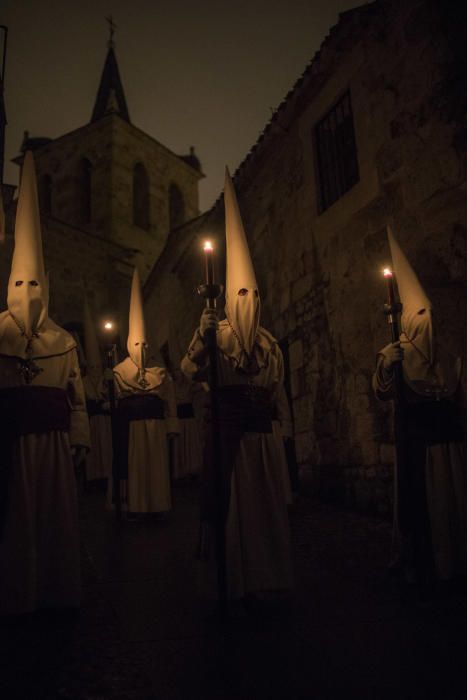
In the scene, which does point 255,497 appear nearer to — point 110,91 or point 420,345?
point 420,345

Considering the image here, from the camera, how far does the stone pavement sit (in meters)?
1.79

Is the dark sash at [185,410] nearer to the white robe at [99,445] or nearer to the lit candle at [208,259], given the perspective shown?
the white robe at [99,445]

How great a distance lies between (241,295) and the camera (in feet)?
10.3

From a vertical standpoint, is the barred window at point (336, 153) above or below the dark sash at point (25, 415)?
above

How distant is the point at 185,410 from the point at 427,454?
19.9 ft

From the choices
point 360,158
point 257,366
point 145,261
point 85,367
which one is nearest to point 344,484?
point 257,366

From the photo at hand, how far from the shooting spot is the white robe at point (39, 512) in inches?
103

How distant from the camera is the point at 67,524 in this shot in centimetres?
277

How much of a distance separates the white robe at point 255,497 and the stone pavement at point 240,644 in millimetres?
183

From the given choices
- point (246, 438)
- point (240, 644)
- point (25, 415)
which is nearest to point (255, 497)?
point (246, 438)

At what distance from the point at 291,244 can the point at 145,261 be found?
15449 mm

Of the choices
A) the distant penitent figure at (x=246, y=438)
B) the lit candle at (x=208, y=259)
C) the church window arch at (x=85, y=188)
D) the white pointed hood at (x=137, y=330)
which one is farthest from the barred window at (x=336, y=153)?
the church window arch at (x=85, y=188)

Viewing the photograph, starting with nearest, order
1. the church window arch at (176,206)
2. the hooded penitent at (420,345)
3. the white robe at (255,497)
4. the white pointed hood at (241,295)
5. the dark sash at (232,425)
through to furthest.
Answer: the white robe at (255,497) < the dark sash at (232,425) < the white pointed hood at (241,295) < the hooded penitent at (420,345) < the church window arch at (176,206)

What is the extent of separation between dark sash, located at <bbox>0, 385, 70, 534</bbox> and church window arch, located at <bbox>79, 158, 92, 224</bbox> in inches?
837
